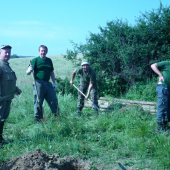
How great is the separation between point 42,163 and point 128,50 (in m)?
6.69

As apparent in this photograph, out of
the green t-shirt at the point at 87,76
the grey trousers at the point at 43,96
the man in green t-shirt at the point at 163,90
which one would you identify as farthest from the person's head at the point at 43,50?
the man in green t-shirt at the point at 163,90

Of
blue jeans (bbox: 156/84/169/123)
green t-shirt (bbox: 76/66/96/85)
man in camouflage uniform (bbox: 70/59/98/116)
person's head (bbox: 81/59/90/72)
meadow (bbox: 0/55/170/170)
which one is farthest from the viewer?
green t-shirt (bbox: 76/66/96/85)

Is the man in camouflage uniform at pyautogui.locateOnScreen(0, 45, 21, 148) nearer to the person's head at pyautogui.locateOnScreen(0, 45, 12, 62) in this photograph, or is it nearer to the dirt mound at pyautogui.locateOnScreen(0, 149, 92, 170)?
the person's head at pyautogui.locateOnScreen(0, 45, 12, 62)

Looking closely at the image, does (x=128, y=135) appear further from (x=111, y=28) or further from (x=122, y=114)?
(x=111, y=28)

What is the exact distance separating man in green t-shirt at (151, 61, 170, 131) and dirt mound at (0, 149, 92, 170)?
2.00 metres

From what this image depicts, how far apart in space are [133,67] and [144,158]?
19.3 feet

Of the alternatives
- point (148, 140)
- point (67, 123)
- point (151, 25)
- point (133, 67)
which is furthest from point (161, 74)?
point (151, 25)

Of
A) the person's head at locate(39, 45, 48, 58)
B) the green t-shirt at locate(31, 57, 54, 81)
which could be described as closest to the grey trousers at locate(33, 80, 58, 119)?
the green t-shirt at locate(31, 57, 54, 81)

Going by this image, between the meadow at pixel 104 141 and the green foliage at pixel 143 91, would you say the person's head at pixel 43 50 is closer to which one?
the meadow at pixel 104 141

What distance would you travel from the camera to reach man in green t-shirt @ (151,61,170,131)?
4.73 metres

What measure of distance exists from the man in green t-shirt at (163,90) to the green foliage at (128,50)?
171 inches

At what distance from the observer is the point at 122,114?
6.00 meters

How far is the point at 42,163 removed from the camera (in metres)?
3.47

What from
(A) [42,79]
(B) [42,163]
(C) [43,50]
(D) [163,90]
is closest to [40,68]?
(A) [42,79]
